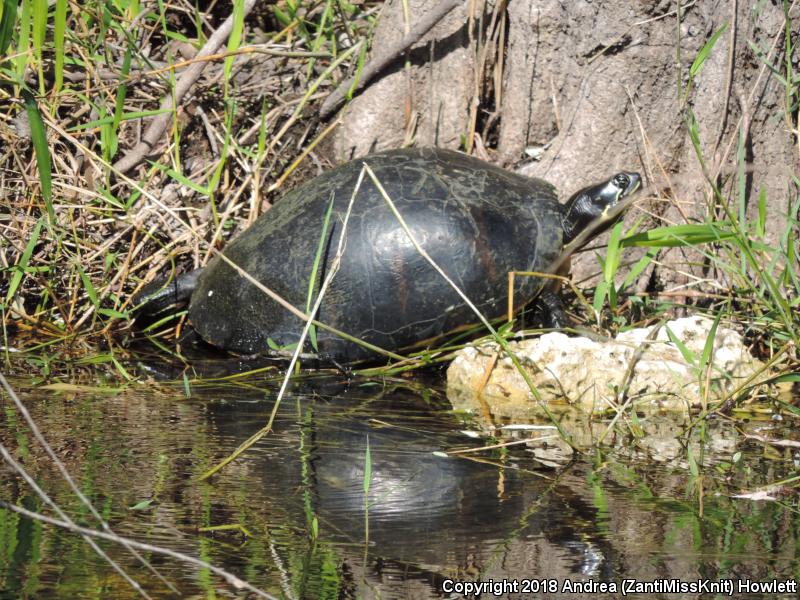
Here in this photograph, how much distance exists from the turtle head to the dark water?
4.25 ft

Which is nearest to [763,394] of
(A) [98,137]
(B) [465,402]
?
(B) [465,402]

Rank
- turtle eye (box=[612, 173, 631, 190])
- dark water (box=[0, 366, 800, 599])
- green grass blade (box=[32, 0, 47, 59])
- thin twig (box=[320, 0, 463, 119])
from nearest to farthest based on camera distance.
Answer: dark water (box=[0, 366, 800, 599])
green grass blade (box=[32, 0, 47, 59])
turtle eye (box=[612, 173, 631, 190])
thin twig (box=[320, 0, 463, 119])

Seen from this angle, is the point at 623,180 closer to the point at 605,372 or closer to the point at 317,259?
the point at 605,372

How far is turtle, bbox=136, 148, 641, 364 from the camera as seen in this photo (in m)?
4.11

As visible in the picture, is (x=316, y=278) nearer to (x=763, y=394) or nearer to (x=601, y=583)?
(x=763, y=394)

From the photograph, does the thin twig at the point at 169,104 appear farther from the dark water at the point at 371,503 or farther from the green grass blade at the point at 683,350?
the green grass blade at the point at 683,350

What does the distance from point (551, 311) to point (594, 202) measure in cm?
58

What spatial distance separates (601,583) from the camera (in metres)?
2.12

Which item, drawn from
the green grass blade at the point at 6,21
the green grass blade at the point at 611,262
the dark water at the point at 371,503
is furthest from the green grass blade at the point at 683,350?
the green grass blade at the point at 6,21

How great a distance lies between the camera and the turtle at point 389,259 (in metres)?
4.11

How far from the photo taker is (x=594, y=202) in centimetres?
445

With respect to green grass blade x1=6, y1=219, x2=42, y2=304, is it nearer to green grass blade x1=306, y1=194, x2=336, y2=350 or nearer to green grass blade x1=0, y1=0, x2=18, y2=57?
green grass blade x1=306, y1=194, x2=336, y2=350

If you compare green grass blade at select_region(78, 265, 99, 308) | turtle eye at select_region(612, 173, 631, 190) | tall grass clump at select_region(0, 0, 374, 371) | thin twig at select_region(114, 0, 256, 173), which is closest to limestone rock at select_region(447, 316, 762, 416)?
turtle eye at select_region(612, 173, 631, 190)

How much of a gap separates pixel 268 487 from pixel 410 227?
1.71 metres
